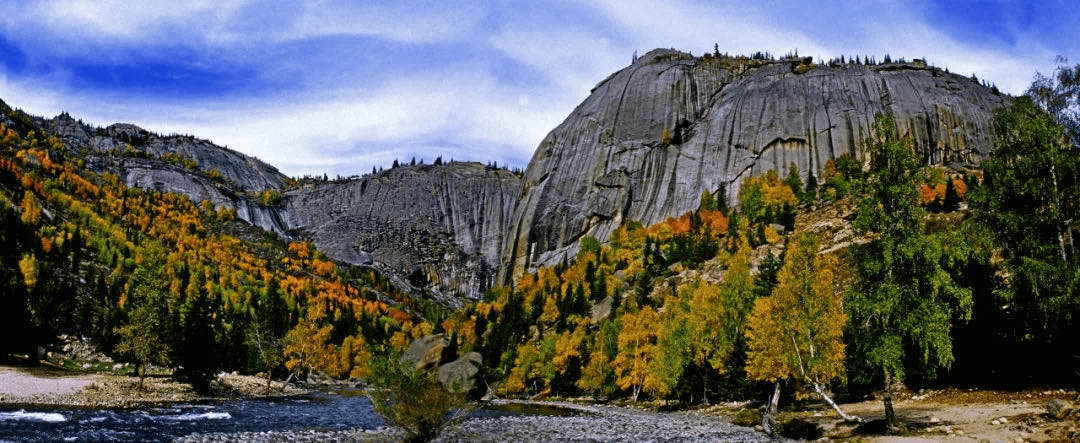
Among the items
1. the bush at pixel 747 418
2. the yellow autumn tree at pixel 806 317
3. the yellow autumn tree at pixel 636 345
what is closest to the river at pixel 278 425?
the bush at pixel 747 418

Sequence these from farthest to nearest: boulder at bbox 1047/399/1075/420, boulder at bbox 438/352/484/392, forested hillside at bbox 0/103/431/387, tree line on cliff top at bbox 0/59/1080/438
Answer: boulder at bbox 438/352/484/392
forested hillside at bbox 0/103/431/387
tree line on cliff top at bbox 0/59/1080/438
boulder at bbox 1047/399/1075/420

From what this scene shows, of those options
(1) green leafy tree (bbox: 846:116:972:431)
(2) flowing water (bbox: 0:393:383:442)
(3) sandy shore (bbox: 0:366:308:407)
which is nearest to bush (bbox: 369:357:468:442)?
(2) flowing water (bbox: 0:393:383:442)

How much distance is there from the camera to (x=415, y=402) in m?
Answer: 22.9

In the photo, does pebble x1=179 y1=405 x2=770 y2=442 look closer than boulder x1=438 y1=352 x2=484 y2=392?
Yes

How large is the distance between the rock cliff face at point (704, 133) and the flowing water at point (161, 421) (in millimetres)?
112028

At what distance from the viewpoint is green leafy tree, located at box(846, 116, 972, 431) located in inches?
901

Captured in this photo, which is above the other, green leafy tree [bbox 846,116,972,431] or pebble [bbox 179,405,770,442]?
green leafy tree [bbox 846,116,972,431]

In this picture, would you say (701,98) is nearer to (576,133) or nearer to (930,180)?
(576,133)

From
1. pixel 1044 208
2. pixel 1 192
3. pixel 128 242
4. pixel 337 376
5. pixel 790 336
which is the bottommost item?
pixel 337 376

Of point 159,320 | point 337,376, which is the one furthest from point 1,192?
point 159,320

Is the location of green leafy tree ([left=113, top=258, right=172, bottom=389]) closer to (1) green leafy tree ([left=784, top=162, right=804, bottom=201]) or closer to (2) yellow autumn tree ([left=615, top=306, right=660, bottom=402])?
(2) yellow autumn tree ([left=615, top=306, right=660, bottom=402])

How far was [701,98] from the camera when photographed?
164375 millimetres

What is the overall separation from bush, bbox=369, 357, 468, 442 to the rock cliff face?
125 m

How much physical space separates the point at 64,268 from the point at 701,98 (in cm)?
14673
